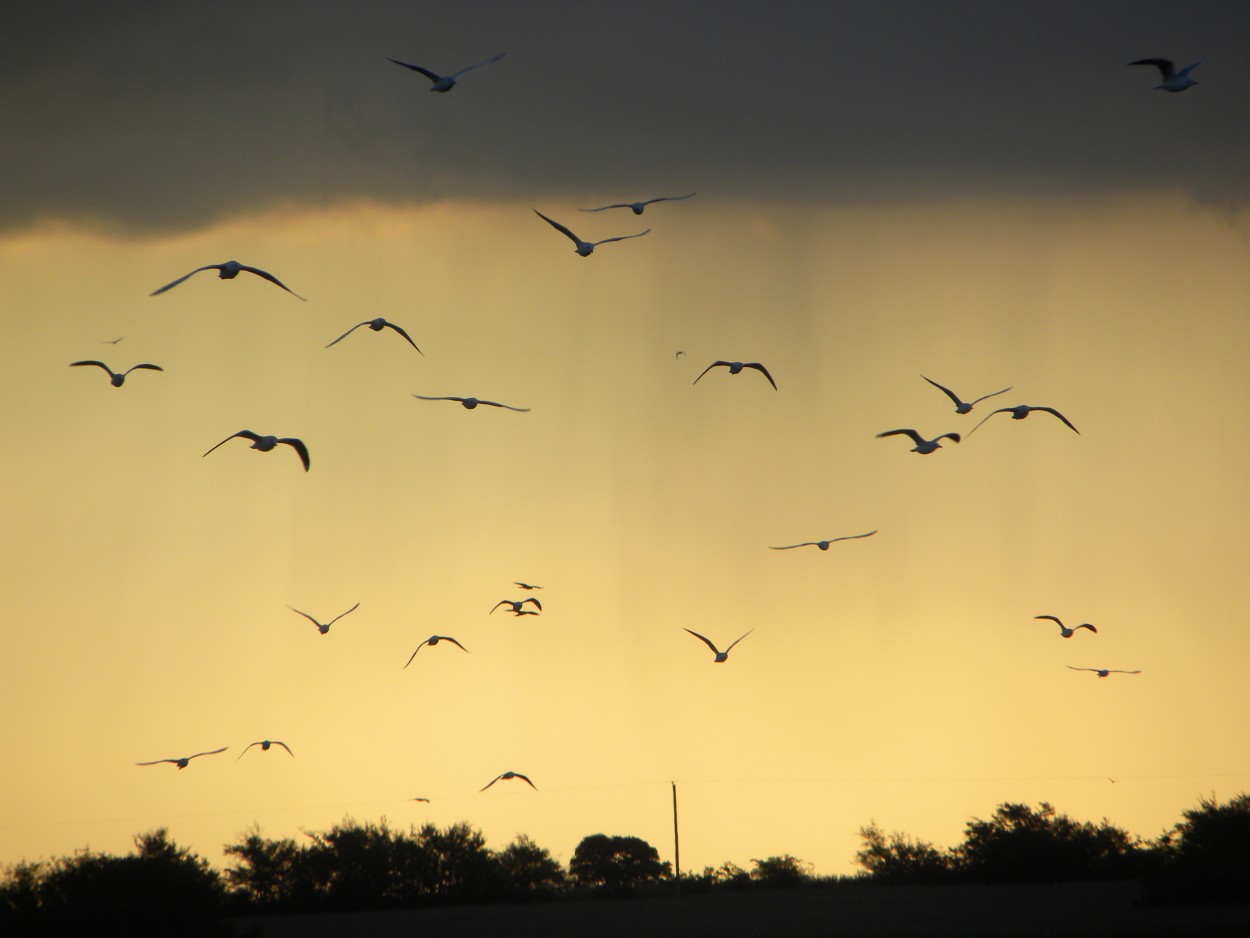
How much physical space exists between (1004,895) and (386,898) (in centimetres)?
4583

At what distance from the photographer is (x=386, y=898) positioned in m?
107

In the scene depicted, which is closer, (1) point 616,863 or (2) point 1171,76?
(2) point 1171,76

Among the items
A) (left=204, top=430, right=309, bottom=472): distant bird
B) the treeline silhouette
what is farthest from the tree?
(left=204, top=430, right=309, bottom=472): distant bird

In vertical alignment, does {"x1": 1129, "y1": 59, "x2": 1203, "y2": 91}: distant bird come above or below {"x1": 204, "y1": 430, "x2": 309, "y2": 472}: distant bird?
above

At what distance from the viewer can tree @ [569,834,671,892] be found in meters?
136

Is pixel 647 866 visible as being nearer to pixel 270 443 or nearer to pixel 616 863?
pixel 616 863

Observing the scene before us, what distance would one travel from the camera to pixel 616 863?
5438 inches

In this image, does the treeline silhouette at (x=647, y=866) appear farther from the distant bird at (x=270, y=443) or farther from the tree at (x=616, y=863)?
the distant bird at (x=270, y=443)

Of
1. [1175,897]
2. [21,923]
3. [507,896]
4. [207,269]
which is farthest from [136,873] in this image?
[507,896]

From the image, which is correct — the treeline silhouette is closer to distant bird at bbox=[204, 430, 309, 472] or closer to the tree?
the tree

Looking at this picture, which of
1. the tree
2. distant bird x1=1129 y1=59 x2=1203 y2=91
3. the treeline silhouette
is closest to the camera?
distant bird x1=1129 y1=59 x2=1203 y2=91

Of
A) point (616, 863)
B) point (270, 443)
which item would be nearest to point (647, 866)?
point (616, 863)

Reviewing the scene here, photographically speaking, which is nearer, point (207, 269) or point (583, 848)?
point (207, 269)

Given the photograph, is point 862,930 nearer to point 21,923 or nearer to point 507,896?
point 21,923
